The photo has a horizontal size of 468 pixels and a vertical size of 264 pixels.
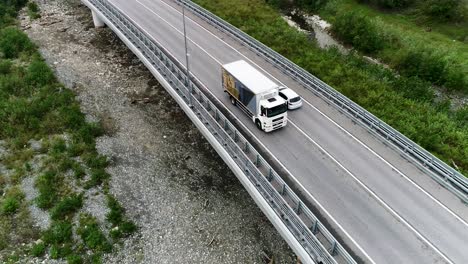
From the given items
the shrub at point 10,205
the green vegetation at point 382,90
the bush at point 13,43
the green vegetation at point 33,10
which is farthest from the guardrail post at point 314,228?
the green vegetation at point 33,10

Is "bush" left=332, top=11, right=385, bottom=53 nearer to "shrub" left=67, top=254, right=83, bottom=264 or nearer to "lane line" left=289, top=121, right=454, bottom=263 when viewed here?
"lane line" left=289, top=121, right=454, bottom=263

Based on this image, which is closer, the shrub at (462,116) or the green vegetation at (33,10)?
the shrub at (462,116)

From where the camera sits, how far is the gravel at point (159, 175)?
22344 millimetres

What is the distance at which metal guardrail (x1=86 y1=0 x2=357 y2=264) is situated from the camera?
15203 mm

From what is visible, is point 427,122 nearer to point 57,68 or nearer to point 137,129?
point 137,129

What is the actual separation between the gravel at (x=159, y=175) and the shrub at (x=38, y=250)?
387cm

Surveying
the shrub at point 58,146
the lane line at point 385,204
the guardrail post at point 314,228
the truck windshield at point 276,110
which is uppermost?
the truck windshield at point 276,110

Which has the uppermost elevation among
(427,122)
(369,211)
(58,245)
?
(369,211)

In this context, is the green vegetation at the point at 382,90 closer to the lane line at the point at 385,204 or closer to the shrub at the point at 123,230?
the lane line at the point at 385,204

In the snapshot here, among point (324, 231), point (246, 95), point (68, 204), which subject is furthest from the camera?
point (68, 204)

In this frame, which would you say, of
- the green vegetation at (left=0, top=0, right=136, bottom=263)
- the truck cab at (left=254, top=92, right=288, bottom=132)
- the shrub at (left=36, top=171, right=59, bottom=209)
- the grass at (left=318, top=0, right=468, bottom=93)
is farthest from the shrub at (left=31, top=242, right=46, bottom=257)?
the grass at (left=318, top=0, right=468, bottom=93)

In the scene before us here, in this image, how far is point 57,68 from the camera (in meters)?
40.3

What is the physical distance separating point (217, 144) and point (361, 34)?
33.4 meters

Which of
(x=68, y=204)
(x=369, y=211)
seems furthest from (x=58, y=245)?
(x=369, y=211)
